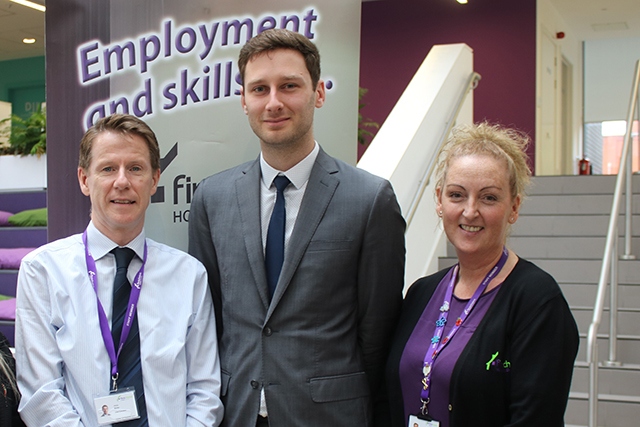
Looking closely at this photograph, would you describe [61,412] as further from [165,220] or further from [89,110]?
[89,110]

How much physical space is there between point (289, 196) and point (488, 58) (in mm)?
8489

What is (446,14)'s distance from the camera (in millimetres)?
10078

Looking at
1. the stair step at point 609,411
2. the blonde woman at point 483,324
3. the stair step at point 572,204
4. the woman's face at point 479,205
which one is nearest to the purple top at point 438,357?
the blonde woman at point 483,324

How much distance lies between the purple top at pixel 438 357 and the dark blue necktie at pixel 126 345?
67 centimetres

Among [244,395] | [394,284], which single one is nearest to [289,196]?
[394,284]

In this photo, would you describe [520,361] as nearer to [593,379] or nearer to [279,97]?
[279,97]

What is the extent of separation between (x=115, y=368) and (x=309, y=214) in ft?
2.10

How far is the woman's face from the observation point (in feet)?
5.72

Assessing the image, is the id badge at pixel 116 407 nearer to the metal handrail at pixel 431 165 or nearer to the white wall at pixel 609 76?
the metal handrail at pixel 431 165

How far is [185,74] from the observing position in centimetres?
242

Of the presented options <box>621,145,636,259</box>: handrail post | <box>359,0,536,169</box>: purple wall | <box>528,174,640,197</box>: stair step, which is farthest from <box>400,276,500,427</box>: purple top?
<box>359,0,536,169</box>: purple wall

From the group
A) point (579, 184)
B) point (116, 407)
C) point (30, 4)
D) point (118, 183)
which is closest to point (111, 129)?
point (118, 183)

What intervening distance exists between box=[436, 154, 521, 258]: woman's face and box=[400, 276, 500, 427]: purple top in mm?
126

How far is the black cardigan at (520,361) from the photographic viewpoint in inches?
61.3
